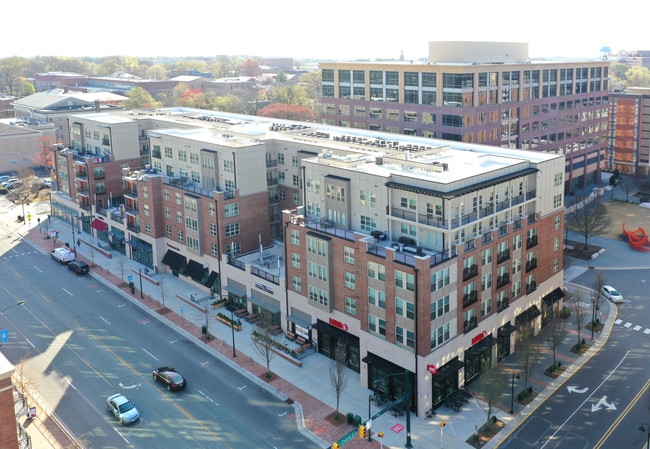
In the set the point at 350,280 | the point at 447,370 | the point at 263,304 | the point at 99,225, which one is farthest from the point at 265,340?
the point at 99,225

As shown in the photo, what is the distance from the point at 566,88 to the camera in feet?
381

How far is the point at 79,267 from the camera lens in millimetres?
80438

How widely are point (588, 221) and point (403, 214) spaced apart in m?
45.2

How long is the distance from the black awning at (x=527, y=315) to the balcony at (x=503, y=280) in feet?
14.5

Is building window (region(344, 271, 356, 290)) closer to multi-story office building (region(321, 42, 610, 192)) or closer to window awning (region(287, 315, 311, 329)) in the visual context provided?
window awning (region(287, 315, 311, 329))

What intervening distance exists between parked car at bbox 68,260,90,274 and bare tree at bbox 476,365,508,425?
178 feet

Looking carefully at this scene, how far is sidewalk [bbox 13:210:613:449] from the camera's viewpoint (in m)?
47.1

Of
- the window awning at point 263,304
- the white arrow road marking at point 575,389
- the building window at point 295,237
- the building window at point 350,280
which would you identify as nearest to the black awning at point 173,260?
the window awning at point 263,304

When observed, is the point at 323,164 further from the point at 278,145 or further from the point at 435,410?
the point at 435,410

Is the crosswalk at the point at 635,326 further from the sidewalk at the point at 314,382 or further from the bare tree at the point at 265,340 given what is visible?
the bare tree at the point at 265,340

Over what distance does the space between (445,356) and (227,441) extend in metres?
18.6

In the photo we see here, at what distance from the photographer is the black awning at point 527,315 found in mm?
58716

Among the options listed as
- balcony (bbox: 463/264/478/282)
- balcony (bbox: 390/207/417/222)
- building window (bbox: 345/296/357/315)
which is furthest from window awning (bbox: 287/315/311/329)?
balcony (bbox: 463/264/478/282)

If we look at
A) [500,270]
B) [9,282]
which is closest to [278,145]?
[500,270]
